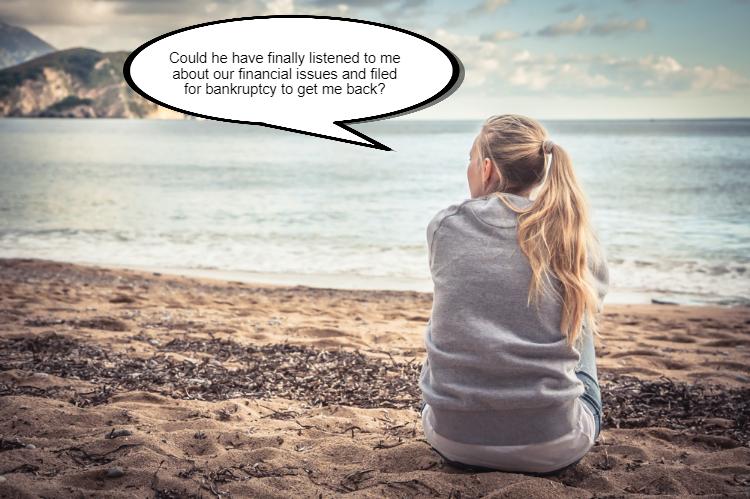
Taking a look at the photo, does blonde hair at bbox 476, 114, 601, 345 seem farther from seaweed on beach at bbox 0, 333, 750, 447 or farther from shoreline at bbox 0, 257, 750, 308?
shoreline at bbox 0, 257, 750, 308

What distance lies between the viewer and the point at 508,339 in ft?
7.43

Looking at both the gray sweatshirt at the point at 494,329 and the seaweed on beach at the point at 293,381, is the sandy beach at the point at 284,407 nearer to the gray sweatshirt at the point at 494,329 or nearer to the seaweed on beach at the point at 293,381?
the seaweed on beach at the point at 293,381

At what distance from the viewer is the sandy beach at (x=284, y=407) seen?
262cm

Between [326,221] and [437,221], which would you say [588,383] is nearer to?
[437,221]

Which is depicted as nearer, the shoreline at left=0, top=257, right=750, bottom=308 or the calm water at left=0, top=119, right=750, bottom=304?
the shoreline at left=0, top=257, right=750, bottom=308

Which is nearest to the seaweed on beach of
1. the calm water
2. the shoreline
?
the shoreline

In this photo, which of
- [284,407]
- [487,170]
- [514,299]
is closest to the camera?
[514,299]

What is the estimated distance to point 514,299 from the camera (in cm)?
227

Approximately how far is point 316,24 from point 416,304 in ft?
12.0

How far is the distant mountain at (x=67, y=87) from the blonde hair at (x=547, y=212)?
135 m

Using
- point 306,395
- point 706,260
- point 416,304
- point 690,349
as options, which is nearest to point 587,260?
point 306,395

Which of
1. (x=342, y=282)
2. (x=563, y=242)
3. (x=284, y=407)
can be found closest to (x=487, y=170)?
(x=563, y=242)

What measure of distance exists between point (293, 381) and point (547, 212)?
8.30 feet

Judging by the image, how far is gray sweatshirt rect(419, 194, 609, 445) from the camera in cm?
227
